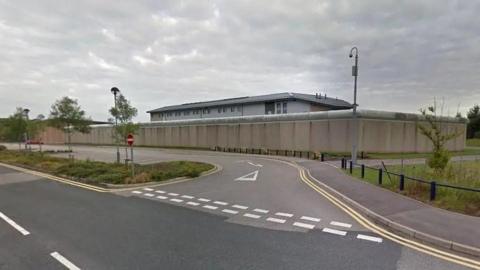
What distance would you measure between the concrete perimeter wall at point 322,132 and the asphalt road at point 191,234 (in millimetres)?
21639

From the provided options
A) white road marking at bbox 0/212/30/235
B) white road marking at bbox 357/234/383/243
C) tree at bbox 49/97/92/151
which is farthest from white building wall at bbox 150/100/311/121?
white road marking at bbox 0/212/30/235

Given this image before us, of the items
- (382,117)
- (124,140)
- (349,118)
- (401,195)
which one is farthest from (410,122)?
(124,140)

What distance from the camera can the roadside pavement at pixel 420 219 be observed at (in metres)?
5.79

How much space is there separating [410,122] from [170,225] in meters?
35.8

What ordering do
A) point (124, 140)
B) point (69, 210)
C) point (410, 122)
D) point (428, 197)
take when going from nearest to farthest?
point (69, 210) → point (428, 197) → point (124, 140) → point (410, 122)

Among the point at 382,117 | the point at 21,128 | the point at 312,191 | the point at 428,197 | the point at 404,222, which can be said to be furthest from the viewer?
the point at 21,128

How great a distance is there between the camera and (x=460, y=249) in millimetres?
5473

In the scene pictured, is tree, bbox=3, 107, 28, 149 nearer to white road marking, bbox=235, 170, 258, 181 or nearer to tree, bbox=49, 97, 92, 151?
tree, bbox=49, 97, 92, 151

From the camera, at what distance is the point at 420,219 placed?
7109 mm

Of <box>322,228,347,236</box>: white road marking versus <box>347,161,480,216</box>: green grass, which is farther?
<box>347,161,480,216</box>: green grass

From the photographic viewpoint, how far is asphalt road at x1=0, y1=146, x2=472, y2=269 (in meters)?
5.00

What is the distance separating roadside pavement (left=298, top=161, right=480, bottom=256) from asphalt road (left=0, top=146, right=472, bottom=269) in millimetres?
777

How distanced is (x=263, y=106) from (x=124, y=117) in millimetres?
36046

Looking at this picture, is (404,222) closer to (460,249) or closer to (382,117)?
(460,249)
